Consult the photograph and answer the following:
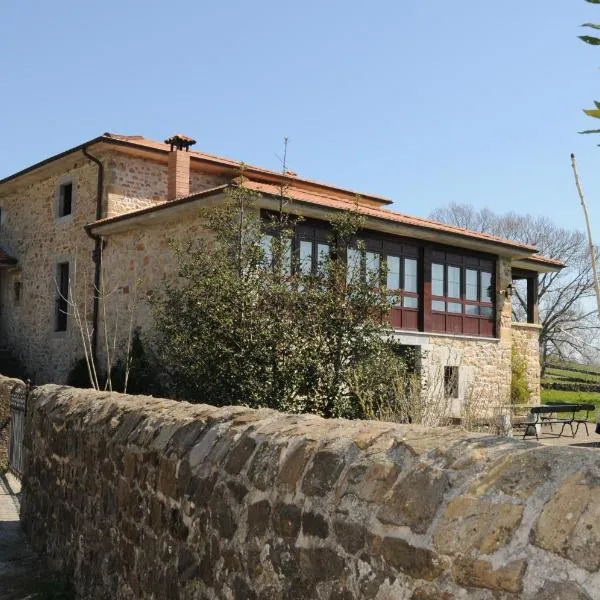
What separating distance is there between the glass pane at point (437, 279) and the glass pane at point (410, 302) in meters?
0.54

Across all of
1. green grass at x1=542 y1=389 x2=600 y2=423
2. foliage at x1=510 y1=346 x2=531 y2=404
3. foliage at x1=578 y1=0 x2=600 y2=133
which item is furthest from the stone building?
foliage at x1=578 y1=0 x2=600 y2=133

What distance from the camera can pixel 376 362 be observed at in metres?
10.3

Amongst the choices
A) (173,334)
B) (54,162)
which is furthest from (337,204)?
(54,162)

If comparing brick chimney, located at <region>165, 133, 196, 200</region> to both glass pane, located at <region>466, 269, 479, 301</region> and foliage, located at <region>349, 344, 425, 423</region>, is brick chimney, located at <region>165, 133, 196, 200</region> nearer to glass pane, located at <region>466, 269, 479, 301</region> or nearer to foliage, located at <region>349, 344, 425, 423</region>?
glass pane, located at <region>466, 269, 479, 301</region>

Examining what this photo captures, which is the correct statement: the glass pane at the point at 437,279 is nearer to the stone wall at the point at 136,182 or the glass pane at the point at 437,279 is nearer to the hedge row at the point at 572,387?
the stone wall at the point at 136,182

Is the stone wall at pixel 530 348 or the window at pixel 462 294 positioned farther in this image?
the stone wall at pixel 530 348

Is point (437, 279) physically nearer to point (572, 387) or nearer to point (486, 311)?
point (486, 311)

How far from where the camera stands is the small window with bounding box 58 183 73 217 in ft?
65.0

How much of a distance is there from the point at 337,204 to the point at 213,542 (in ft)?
38.9

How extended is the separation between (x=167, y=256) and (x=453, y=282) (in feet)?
22.5

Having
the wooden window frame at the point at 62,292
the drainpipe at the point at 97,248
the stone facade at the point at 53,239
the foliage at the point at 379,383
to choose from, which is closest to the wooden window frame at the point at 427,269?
the stone facade at the point at 53,239

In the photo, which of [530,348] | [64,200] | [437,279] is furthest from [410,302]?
[64,200]

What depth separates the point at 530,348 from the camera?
20.9 metres

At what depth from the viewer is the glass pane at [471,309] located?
728 inches
